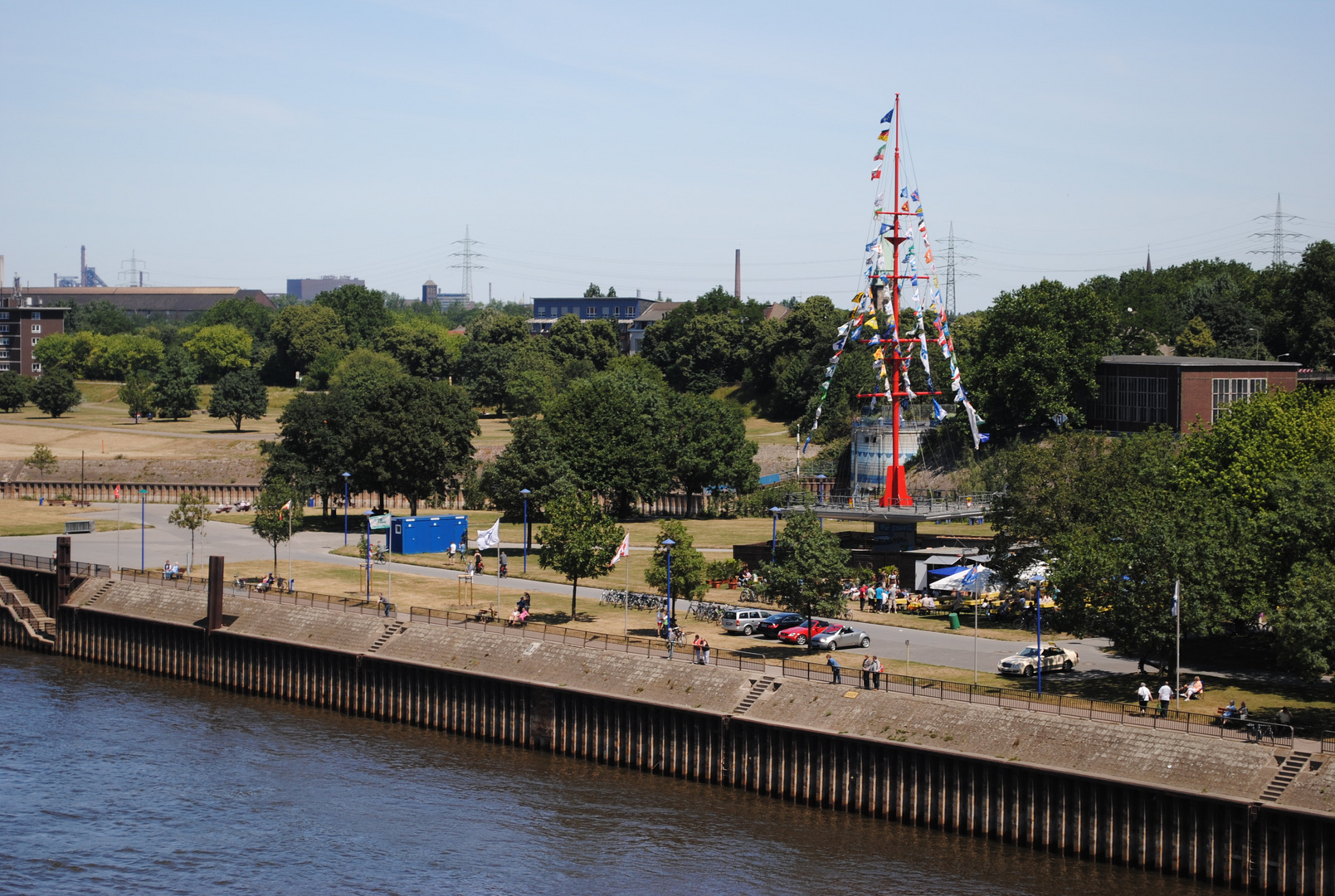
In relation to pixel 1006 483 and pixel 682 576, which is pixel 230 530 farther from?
pixel 1006 483

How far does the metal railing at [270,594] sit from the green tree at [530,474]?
21.3 m

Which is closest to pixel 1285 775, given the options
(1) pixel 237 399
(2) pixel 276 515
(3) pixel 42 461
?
(2) pixel 276 515

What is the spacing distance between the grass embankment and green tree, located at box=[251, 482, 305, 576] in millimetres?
11787

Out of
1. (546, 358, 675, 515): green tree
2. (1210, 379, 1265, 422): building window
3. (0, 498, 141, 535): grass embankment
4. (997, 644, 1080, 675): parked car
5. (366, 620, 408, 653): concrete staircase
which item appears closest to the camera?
(997, 644, 1080, 675): parked car

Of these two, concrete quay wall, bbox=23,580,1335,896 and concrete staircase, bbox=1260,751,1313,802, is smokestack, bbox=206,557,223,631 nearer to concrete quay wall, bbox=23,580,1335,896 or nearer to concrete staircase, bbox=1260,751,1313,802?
concrete quay wall, bbox=23,580,1335,896

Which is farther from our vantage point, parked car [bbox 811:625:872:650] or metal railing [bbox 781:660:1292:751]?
parked car [bbox 811:625:872:650]

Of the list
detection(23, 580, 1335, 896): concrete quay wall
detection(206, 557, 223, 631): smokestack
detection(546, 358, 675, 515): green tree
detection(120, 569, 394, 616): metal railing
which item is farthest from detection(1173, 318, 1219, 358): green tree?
detection(206, 557, 223, 631): smokestack

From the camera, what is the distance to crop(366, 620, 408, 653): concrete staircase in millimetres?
61906

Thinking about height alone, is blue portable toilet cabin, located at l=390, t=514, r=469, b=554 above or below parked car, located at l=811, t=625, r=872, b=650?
above

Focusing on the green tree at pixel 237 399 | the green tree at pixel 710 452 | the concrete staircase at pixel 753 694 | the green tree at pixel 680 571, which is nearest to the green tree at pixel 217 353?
the green tree at pixel 237 399

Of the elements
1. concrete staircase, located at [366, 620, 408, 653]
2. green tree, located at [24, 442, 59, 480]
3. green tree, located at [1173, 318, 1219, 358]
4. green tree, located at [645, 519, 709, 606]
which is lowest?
concrete staircase, located at [366, 620, 408, 653]

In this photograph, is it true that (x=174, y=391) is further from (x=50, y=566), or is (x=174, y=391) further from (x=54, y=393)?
(x=50, y=566)

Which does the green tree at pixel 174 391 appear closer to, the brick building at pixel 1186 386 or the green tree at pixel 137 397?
the green tree at pixel 137 397

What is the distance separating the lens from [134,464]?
134m
